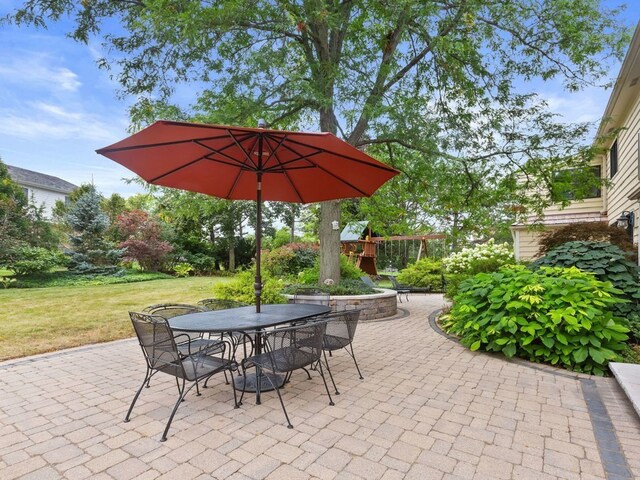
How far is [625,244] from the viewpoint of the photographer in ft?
22.0

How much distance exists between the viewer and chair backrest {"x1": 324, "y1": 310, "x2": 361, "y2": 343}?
377 cm

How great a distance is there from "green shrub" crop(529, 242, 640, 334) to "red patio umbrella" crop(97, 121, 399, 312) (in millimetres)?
3165

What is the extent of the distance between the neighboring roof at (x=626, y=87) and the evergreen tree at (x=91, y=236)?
16.4 metres

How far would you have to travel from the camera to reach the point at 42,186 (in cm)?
2609

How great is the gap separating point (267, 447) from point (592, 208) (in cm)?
1290

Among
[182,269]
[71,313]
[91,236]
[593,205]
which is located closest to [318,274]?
[71,313]

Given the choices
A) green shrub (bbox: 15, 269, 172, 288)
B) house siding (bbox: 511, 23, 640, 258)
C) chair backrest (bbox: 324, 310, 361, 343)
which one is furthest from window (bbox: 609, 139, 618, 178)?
green shrub (bbox: 15, 269, 172, 288)

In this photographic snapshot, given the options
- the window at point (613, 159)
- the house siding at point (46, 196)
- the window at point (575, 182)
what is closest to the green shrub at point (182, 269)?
the window at point (575, 182)

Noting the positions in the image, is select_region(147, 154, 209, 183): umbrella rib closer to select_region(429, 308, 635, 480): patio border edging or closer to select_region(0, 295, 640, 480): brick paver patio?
select_region(0, 295, 640, 480): brick paver patio

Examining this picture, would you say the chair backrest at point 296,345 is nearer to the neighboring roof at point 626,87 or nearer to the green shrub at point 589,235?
the green shrub at point 589,235

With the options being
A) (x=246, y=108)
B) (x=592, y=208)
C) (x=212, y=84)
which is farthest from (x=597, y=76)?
(x=212, y=84)

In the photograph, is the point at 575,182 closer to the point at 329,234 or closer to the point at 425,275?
the point at 329,234

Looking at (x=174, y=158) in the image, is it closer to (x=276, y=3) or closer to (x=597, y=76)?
(x=276, y=3)

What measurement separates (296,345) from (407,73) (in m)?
7.04
